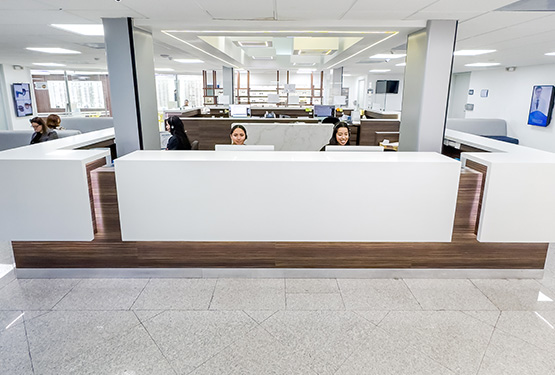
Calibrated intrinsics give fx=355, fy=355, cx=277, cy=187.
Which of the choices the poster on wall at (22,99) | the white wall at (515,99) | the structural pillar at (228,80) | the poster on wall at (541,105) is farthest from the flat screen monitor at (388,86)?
the poster on wall at (22,99)

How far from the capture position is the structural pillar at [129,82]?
342 centimetres

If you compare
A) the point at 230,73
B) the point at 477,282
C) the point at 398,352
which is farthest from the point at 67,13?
the point at 230,73

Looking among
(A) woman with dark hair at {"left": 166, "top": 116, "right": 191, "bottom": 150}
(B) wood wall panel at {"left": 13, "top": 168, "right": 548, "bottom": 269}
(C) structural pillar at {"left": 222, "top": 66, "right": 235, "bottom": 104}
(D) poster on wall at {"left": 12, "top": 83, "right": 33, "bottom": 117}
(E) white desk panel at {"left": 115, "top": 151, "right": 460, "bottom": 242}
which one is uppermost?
(C) structural pillar at {"left": 222, "top": 66, "right": 235, "bottom": 104}

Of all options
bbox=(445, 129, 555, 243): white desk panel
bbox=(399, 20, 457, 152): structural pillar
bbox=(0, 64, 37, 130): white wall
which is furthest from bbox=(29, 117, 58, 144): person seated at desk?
bbox=(0, 64, 37, 130): white wall

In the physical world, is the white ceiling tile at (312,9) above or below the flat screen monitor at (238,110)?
above

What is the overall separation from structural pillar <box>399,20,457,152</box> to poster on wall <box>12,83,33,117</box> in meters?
10.9

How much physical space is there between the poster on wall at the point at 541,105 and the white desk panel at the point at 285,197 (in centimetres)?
663

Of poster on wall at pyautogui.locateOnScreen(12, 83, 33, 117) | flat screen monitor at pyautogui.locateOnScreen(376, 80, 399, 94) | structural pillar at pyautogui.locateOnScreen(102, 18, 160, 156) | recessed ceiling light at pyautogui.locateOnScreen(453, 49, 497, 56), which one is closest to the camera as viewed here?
structural pillar at pyautogui.locateOnScreen(102, 18, 160, 156)

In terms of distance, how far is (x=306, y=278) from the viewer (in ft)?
9.98

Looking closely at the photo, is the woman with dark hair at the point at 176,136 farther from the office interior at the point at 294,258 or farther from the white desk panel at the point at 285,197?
the white desk panel at the point at 285,197

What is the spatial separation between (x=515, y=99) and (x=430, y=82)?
6.76 meters

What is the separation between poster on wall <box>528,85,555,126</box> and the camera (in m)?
7.46

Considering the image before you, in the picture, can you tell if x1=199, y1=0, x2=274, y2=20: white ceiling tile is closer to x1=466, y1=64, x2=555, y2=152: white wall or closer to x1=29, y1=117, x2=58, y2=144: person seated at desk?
x1=29, y1=117, x2=58, y2=144: person seated at desk

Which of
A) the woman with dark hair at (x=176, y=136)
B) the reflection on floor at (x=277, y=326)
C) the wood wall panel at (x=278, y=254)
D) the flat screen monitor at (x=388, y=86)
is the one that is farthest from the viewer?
the flat screen monitor at (x=388, y=86)
